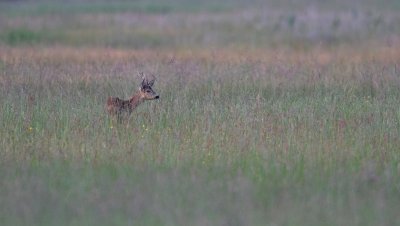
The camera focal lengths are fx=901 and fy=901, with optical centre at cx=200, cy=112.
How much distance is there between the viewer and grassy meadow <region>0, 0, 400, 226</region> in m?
6.95

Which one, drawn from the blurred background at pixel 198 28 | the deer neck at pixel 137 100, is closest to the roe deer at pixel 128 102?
the deer neck at pixel 137 100

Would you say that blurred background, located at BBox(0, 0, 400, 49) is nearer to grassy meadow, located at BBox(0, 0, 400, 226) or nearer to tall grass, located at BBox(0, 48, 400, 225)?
grassy meadow, located at BBox(0, 0, 400, 226)

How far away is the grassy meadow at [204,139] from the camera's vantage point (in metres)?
6.95

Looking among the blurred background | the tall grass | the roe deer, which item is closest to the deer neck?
the roe deer

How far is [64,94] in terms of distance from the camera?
38.8 feet

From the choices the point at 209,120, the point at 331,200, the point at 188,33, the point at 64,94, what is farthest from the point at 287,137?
the point at 188,33

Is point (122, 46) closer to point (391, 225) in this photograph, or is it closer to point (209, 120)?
point (209, 120)

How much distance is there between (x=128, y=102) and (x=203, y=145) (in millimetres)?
2078

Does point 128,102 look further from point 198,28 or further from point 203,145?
point 198,28

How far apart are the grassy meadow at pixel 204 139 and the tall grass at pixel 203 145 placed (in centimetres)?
2

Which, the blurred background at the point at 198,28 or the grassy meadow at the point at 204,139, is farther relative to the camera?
the blurred background at the point at 198,28

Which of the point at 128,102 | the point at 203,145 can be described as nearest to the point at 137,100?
the point at 128,102

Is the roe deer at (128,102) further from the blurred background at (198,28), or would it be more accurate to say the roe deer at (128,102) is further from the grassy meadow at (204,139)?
the blurred background at (198,28)

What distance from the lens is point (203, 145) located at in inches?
355
